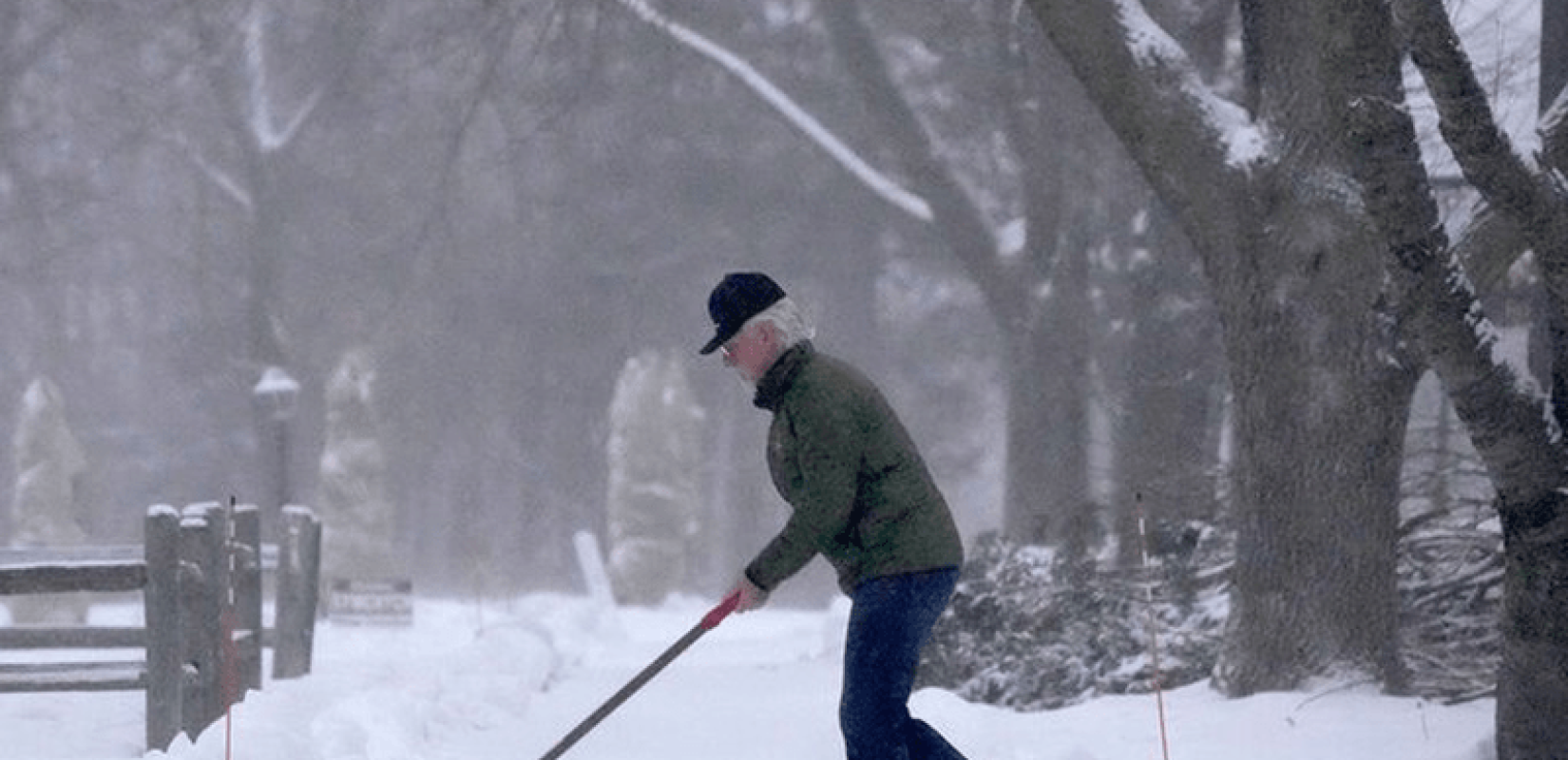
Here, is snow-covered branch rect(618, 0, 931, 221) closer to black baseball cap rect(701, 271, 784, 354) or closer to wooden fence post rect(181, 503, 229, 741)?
wooden fence post rect(181, 503, 229, 741)

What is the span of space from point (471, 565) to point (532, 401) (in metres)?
3.40

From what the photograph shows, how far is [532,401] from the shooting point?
5366 cm

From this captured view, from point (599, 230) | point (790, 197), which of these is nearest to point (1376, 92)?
point (790, 197)

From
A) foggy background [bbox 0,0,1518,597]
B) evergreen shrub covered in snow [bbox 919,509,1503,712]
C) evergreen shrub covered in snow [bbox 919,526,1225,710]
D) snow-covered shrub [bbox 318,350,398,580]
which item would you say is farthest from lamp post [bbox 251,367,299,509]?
evergreen shrub covered in snow [bbox 919,526,1225,710]

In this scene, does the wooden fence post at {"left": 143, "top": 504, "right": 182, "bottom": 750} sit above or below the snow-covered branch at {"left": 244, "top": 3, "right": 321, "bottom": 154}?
below

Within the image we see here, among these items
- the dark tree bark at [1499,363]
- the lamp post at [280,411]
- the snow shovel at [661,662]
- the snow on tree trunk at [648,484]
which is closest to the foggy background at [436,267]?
the lamp post at [280,411]

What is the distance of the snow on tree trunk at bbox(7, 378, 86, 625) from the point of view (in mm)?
45125

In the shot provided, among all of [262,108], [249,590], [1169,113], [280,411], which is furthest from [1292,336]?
[262,108]

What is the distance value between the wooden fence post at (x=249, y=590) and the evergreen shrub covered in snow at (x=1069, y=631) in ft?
13.2

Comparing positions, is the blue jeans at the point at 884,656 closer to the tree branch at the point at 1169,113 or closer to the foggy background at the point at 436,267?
the tree branch at the point at 1169,113

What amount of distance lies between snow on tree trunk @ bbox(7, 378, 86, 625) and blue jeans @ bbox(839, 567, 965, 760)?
38.7 meters

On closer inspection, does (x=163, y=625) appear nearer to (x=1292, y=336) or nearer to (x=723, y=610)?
(x=1292, y=336)

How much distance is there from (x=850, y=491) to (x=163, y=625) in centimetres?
608

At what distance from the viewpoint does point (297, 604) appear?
675 inches
